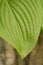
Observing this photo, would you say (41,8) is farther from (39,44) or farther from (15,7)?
(39,44)

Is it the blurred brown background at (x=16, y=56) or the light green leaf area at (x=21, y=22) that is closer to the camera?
the light green leaf area at (x=21, y=22)

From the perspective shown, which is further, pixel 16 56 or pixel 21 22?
pixel 16 56

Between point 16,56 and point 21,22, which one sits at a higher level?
point 21,22

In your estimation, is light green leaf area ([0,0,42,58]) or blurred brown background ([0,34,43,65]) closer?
light green leaf area ([0,0,42,58])

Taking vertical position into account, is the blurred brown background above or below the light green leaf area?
below

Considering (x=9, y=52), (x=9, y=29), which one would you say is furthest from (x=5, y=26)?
(x=9, y=52)
